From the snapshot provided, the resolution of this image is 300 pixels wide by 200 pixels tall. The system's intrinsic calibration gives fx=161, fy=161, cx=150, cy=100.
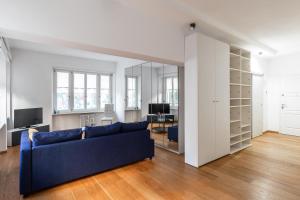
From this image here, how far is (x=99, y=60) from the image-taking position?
641cm

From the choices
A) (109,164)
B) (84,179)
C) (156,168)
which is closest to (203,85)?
(156,168)

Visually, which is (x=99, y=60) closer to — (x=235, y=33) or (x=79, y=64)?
(x=79, y=64)

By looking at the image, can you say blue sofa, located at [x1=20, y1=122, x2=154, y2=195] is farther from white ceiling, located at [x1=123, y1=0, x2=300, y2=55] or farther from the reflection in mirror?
white ceiling, located at [x1=123, y1=0, x2=300, y2=55]

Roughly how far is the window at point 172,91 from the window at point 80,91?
10.9 ft

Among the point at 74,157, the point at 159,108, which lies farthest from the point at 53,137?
the point at 159,108

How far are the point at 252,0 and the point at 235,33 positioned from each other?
4.23ft

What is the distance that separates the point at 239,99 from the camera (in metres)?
4.24

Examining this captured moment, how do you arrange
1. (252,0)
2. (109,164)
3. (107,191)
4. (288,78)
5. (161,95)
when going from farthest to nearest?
(288,78) → (161,95) → (109,164) → (252,0) → (107,191)

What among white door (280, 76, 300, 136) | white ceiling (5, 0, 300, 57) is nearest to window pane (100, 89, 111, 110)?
white ceiling (5, 0, 300, 57)

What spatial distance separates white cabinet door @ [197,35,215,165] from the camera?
125 inches

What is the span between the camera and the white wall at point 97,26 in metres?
1.96

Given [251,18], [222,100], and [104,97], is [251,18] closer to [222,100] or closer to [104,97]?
[222,100]

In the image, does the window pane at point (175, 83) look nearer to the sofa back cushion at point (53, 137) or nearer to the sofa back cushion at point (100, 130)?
the sofa back cushion at point (100, 130)

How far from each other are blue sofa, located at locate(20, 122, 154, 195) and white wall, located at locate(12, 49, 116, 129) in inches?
111
